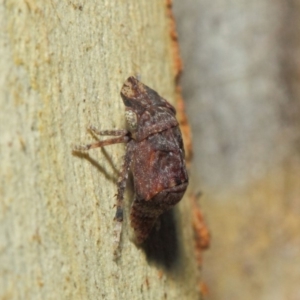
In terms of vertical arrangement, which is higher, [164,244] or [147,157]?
[147,157]

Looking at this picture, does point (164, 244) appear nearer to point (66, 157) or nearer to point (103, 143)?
point (103, 143)

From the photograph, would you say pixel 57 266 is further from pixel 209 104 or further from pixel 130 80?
pixel 209 104

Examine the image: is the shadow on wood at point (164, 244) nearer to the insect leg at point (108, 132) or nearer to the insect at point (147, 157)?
the insect at point (147, 157)

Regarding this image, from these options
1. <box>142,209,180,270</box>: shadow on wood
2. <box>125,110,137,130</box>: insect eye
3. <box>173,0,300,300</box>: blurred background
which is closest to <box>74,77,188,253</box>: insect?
<box>125,110,137,130</box>: insect eye

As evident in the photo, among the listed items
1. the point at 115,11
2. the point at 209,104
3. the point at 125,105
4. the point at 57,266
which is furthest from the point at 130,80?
the point at 209,104

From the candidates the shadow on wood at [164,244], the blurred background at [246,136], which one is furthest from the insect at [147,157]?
the blurred background at [246,136]

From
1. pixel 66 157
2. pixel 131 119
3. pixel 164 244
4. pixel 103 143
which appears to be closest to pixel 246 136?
pixel 164 244
